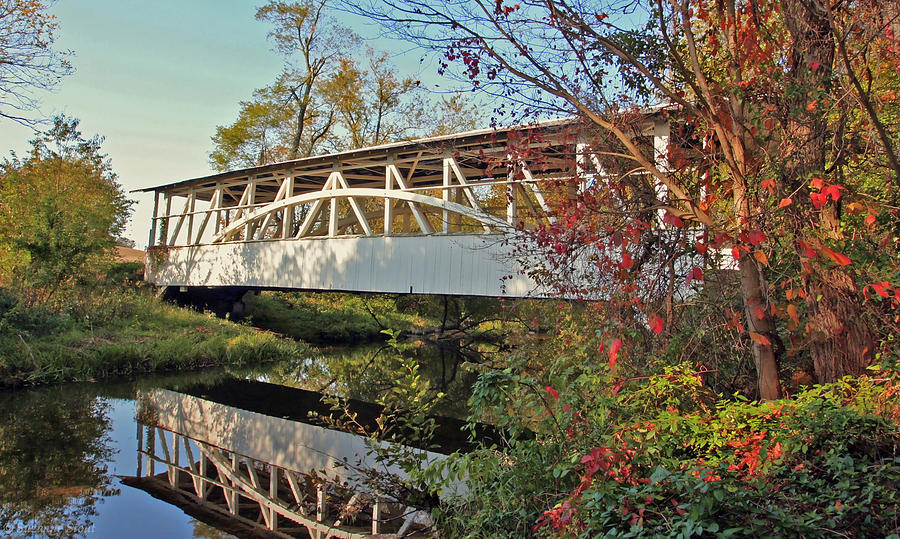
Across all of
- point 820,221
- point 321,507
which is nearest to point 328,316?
point 321,507

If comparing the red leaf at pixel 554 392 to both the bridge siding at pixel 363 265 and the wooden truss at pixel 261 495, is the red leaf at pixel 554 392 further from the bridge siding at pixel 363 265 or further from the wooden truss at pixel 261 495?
the bridge siding at pixel 363 265

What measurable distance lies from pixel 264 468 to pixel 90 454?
6.28 ft

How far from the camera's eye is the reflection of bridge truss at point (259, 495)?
14.4 feet

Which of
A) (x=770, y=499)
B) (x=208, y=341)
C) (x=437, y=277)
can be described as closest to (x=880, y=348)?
(x=770, y=499)

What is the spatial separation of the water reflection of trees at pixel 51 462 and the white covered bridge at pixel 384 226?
426 cm

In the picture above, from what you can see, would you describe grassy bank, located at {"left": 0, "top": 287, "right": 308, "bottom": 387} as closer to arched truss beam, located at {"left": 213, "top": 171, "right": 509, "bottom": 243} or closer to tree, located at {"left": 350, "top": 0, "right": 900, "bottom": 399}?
arched truss beam, located at {"left": 213, "top": 171, "right": 509, "bottom": 243}

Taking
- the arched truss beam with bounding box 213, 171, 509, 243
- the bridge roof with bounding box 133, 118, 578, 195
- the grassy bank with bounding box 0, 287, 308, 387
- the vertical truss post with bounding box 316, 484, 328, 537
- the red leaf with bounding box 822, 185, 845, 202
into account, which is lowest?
the vertical truss post with bounding box 316, 484, 328, 537

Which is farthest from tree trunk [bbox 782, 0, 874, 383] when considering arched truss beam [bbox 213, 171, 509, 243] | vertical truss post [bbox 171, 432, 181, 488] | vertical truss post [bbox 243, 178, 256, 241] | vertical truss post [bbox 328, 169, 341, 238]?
vertical truss post [bbox 243, 178, 256, 241]

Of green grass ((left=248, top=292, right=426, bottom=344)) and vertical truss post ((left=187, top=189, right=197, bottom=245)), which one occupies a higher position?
vertical truss post ((left=187, top=189, right=197, bottom=245))

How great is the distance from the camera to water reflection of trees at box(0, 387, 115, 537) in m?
4.54

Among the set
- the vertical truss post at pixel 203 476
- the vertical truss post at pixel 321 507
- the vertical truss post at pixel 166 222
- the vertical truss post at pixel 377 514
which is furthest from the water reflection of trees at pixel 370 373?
the vertical truss post at pixel 166 222

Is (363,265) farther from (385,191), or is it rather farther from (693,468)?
(693,468)

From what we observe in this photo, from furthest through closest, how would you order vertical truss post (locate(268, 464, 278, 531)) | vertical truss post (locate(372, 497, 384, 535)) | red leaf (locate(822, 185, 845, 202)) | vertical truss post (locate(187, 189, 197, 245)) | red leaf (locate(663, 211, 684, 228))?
vertical truss post (locate(187, 189, 197, 245)) < vertical truss post (locate(268, 464, 278, 531)) < vertical truss post (locate(372, 497, 384, 535)) < red leaf (locate(663, 211, 684, 228)) < red leaf (locate(822, 185, 845, 202))

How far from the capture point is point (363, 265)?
1161cm
